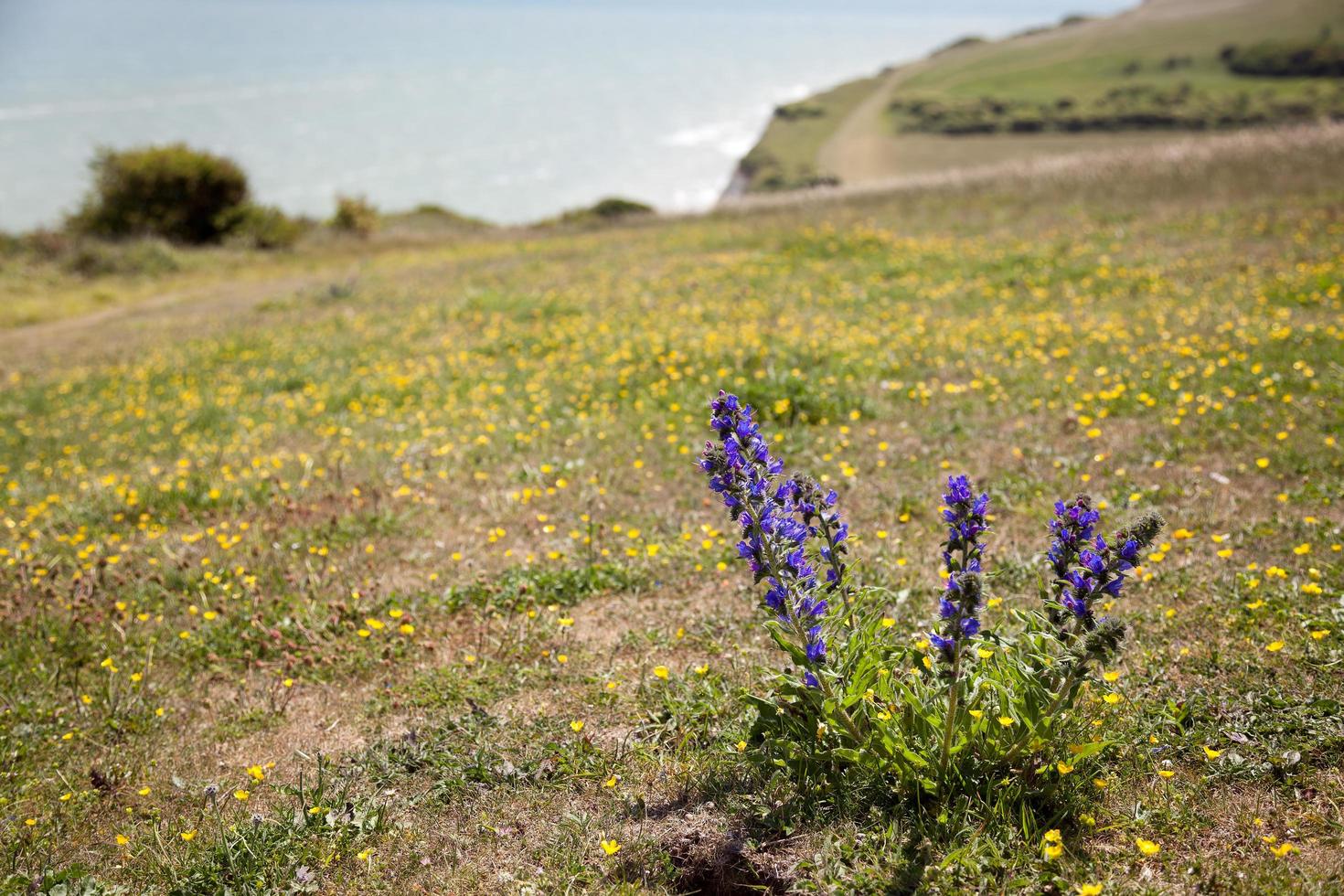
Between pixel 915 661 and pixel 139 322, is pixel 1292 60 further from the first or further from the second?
pixel 915 661

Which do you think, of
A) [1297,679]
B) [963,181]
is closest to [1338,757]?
[1297,679]

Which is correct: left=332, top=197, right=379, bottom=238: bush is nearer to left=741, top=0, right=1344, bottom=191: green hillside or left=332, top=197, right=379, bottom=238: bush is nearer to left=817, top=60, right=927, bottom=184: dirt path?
left=817, top=60, right=927, bottom=184: dirt path

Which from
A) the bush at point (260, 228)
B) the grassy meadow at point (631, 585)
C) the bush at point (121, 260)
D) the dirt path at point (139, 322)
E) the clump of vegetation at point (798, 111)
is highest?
the clump of vegetation at point (798, 111)

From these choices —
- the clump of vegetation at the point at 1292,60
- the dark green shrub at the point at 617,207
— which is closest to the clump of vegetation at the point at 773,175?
the dark green shrub at the point at 617,207

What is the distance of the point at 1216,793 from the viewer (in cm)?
319

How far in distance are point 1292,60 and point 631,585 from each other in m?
103

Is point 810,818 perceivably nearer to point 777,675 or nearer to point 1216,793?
point 777,675

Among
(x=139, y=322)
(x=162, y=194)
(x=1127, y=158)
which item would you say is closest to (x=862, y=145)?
(x=162, y=194)

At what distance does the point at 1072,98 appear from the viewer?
296ft

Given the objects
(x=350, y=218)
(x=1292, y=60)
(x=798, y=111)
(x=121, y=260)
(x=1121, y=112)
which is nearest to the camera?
(x=121, y=260)

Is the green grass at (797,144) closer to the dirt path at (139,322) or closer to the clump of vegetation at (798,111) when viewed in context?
the clump of vegetation at (798,111)

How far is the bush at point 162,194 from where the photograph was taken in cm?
3266

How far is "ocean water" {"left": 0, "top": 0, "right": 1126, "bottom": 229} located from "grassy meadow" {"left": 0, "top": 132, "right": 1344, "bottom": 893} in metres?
27.6

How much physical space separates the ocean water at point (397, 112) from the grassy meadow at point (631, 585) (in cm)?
2760
